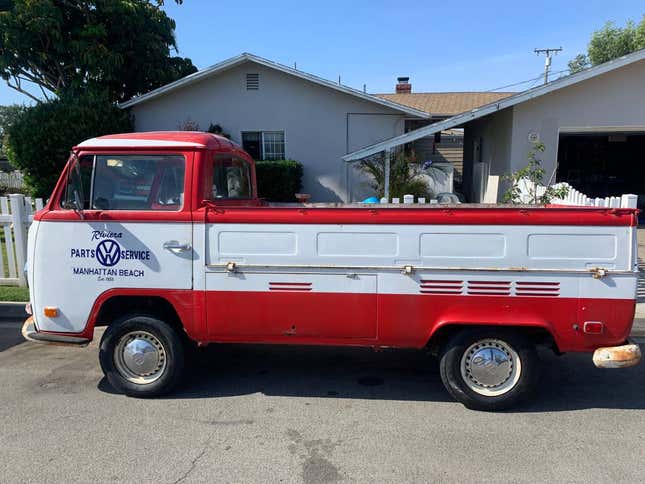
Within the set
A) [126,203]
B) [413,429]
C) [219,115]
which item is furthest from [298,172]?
[413,429]

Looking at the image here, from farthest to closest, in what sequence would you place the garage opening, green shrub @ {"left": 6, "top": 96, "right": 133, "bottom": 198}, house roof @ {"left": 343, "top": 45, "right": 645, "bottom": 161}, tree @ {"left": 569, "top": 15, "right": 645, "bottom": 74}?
tree @ {"left": 569, "top": 15, "right": 645, "bottom": 74} → the garage opening → green shrub @ {"left": 6, "top": 96, "right": 133, "bottom": 198} → house roof @ {"left": 343, "top": 45, "right": 645, "bottom": 161}

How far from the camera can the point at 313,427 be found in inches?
152

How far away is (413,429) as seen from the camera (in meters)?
3.80

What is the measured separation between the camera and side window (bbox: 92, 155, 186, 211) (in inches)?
166

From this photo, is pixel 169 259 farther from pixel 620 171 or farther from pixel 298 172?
pixel 620 171

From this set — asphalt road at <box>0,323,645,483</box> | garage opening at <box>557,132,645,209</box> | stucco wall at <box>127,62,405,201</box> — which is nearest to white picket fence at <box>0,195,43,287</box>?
asphalt road at <box>0,323,645,483</box>

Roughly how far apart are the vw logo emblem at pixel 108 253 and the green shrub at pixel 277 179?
9.74 meters

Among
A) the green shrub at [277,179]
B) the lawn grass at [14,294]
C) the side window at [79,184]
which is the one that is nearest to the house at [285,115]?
the green shrub at [277,179]

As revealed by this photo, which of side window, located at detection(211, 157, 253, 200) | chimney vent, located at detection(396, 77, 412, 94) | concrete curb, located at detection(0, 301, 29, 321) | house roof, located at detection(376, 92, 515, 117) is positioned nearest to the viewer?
side window, located at detection(211, 157, 253, 200)

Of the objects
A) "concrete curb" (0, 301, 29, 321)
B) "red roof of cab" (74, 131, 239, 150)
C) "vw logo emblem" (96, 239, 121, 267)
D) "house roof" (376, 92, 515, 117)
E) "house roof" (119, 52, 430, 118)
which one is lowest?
"concrete curb" (0, 301, 29, 321)

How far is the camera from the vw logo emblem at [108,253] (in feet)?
13.7

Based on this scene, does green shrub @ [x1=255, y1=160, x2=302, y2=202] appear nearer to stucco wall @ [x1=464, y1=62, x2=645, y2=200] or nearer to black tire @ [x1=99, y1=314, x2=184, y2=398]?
stucco wall @ [x1=464, y1=62, x2=645, y2=200]

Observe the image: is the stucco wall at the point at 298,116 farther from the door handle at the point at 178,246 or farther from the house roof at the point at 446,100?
the door handle at the point at 178,246

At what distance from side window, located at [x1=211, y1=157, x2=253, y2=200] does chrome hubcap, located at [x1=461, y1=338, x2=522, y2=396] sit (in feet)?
8.69
